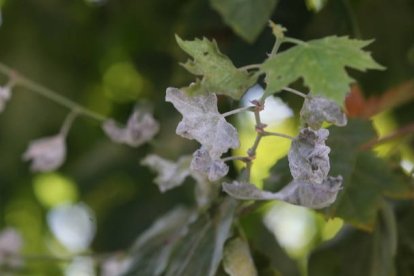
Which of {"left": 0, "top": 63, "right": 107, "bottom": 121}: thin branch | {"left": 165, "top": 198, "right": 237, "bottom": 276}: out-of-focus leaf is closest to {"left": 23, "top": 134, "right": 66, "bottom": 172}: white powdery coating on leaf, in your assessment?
{"left": 0, "top": 63, "right": 107, "bottom": 121}: thin branch

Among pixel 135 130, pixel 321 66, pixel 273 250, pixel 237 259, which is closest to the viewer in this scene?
pixel 321 66

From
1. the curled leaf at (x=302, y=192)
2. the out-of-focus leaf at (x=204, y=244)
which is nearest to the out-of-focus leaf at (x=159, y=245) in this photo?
the out-of-focus leaf at (x=204, y=244)

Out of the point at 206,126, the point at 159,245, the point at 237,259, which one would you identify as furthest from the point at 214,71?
the point at 159,245

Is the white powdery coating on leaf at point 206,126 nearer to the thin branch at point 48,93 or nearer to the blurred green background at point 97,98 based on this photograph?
the thin branch at point 48,93

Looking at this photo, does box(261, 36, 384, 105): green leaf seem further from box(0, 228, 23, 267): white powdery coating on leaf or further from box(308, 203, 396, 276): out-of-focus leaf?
box(0, 228, 23, 267): white powdery coating on leaf

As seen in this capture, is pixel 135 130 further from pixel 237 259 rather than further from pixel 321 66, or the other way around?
pixel 321 66

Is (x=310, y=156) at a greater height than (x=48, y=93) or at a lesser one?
lesser
